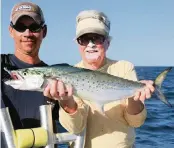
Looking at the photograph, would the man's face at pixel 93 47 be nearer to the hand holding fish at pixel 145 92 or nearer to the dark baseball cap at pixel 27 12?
the hand holding fish at pixel 145 92

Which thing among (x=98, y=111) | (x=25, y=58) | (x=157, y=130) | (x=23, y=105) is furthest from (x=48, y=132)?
(x=157, y=130)

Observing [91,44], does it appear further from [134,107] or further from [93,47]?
[134,107]

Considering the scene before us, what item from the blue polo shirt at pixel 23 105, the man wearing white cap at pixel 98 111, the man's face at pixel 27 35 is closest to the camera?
the man wearing white cap at pixel 98 111

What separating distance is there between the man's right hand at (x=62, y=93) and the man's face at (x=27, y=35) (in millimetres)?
659

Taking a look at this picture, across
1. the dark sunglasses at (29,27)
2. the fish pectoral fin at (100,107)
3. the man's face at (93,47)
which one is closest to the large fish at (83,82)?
the fish pectoral fin at (100,107)

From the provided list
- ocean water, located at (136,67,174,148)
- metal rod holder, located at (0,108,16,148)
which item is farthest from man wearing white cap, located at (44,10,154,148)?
ocean water, located at (136,67,174,148)

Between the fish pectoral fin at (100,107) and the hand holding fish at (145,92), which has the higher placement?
the hand holding fish at (145,92)

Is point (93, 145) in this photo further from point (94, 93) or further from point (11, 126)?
point (11, 126)

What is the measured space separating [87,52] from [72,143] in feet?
3.53

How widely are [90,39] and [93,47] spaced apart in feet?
0.54

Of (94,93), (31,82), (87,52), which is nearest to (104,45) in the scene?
(87,52)

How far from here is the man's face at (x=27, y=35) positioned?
4.69m

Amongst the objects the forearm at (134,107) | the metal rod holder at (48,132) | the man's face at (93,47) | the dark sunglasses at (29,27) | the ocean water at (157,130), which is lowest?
the ocean water at (157,130)

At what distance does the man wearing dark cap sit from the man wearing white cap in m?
0.38
